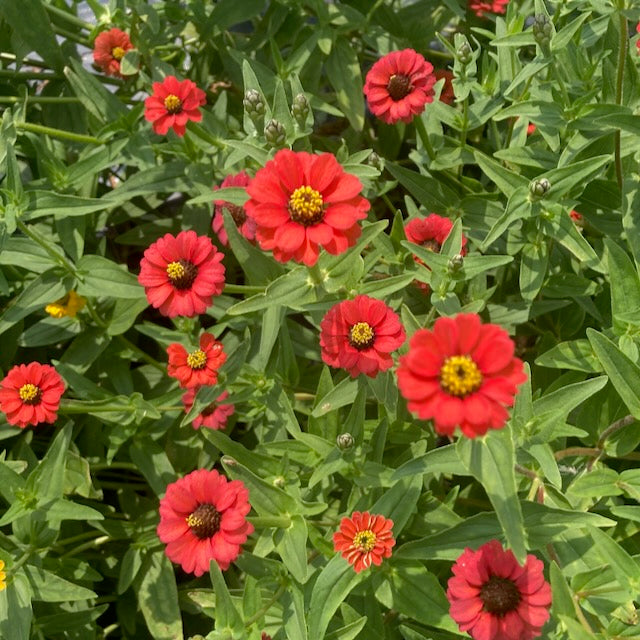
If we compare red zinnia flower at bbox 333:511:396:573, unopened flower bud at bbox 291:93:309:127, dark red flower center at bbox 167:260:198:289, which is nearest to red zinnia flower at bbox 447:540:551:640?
red zinnia flower at bbox 333:511:396:573

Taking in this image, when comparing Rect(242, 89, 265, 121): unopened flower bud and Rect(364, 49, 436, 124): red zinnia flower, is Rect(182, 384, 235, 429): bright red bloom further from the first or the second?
Rect(364, 49, 436, 124): red zinnia flower

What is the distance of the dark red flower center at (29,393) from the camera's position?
2123 mm

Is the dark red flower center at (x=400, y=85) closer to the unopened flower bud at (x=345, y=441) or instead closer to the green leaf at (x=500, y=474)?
the unopened flower bud at (x=345, y=441)

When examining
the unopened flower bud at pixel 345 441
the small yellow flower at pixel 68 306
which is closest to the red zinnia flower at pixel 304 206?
the unopened flower bud at pixel 345 441

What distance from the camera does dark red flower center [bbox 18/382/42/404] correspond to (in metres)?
2.12

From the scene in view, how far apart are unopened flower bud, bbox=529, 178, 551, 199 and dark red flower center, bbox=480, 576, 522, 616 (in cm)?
96

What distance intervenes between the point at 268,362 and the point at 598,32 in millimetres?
1387

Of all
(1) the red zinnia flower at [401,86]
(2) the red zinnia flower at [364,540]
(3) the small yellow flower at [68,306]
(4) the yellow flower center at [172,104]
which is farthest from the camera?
(3) the small yellow flower at [68,306]

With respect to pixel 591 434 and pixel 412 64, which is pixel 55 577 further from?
pixel 412 64

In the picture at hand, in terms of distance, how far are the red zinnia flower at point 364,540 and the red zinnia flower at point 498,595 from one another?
0.18 m

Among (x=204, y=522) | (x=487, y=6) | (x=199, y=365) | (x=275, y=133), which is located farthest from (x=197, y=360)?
(x=487, y=6)

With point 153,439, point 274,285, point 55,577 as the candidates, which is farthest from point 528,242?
point 55,577

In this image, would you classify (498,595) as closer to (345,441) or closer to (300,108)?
(345,441)

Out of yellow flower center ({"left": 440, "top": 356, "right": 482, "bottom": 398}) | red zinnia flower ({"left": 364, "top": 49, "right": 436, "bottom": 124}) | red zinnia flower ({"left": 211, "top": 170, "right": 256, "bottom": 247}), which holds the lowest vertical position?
red zinnia flower ({"left": 211, "top": 170, "right": 256, "bottom": 247})
